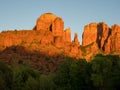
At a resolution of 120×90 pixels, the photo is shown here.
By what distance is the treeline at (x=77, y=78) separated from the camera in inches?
3137

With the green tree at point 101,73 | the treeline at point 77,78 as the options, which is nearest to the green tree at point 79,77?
the treeline at point 77,78

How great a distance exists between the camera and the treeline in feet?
261

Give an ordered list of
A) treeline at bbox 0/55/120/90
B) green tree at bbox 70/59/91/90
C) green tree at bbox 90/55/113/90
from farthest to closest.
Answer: green tree at bbox 70/59/91/90
treeline at bbox 0/55/120/90
green tree at bbox 90/55/113/90

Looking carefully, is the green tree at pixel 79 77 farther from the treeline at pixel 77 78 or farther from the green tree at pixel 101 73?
the green tree at pixel 101 73

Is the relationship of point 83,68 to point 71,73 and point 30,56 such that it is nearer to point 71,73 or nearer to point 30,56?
point 71,73

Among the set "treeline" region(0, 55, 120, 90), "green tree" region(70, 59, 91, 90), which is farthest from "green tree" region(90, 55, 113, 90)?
"green tree" region(70, 59, 91, 90)

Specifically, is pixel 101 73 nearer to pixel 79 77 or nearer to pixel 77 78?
pixel 79 77

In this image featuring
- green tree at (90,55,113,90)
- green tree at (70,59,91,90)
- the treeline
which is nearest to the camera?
green tree at (90,55,113,90)

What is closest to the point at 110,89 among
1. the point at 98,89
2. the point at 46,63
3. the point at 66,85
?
the point at 98,89

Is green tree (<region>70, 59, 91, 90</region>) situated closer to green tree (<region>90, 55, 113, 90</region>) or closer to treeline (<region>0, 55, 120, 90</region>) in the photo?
treeline (<region>0, 55, 120, 90</region>)

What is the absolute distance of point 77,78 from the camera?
83.6 m

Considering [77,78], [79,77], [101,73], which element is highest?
[101,73]

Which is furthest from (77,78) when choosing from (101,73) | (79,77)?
(101,73)

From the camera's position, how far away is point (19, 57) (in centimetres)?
19312
